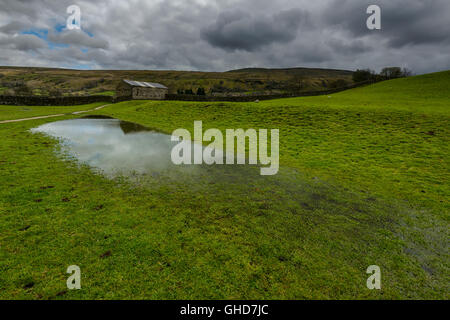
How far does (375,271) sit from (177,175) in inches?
335

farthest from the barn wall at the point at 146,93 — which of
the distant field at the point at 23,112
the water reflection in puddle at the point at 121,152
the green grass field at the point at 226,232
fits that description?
the green grass field at the point at 226,232

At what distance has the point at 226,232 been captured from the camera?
6.01m

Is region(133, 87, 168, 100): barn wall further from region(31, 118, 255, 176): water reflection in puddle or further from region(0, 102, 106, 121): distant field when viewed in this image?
region(31, 118, 255, 176): water reflection in puddle

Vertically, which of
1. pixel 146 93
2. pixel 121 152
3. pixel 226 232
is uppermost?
pixel 146 93

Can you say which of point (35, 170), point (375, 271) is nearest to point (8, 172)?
point (35, 170)

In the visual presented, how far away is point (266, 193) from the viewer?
887cm

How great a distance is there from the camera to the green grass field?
4266 mm

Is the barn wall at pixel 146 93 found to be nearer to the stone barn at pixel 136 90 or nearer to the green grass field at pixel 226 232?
the stone barn at pixel 136 90

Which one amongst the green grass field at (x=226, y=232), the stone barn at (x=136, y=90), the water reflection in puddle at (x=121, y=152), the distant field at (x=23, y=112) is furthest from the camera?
the stone barn at (x=136, y=90)

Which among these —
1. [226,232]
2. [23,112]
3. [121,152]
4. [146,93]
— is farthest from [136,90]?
[226,232]

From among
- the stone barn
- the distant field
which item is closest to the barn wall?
the stone barn

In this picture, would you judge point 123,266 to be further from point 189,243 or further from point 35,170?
point 35,170

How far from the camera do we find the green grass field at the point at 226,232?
4266 millimetres

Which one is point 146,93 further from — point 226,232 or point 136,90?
point 226,232
